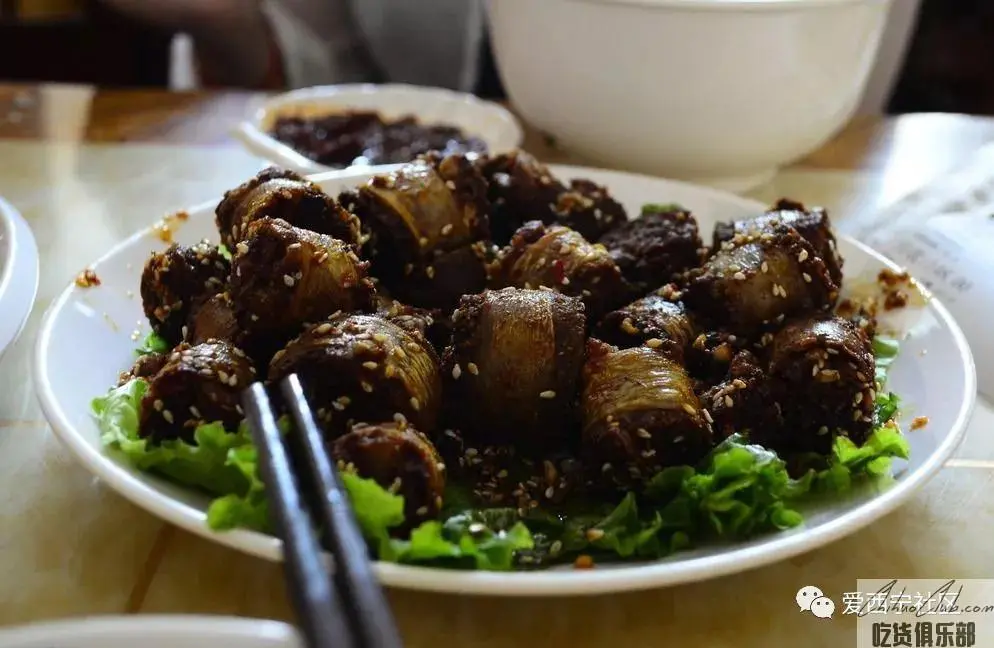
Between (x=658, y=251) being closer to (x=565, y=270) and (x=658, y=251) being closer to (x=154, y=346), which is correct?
(x=565, y=270)

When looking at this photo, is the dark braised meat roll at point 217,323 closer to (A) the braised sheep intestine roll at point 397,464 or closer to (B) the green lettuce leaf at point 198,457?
(B) the green lettuce leaf at point 198,457

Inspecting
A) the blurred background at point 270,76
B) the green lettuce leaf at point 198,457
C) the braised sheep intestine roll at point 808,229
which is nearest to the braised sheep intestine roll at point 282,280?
the green lettuce leaf at point 198,457

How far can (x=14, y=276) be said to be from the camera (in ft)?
5.73

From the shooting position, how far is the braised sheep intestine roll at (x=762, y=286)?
5.88 ft

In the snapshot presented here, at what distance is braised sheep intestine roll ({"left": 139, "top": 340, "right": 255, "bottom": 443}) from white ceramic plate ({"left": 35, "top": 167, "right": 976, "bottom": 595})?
82mm

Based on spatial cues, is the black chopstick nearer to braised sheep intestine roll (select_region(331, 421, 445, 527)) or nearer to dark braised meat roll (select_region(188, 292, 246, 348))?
braised sheep intestine roll (select_region(331, 421, 445, 527))

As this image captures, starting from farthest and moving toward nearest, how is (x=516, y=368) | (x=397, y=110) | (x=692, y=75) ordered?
(x=397, y=110), (x=692, y=75), (x=516, y=368)

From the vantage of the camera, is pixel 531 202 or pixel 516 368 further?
pixel 531 202

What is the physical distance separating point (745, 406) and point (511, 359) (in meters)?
0.42

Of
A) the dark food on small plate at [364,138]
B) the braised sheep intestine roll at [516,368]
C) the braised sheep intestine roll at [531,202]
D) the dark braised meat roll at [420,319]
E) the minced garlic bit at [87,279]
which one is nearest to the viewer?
the braised sheep intestine roll at [516,368]

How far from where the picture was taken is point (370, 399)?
1396 mm

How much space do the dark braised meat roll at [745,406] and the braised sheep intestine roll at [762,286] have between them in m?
0.22

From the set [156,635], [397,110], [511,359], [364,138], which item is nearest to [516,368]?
[511,359]

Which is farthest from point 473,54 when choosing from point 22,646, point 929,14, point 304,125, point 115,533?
point 22,646
